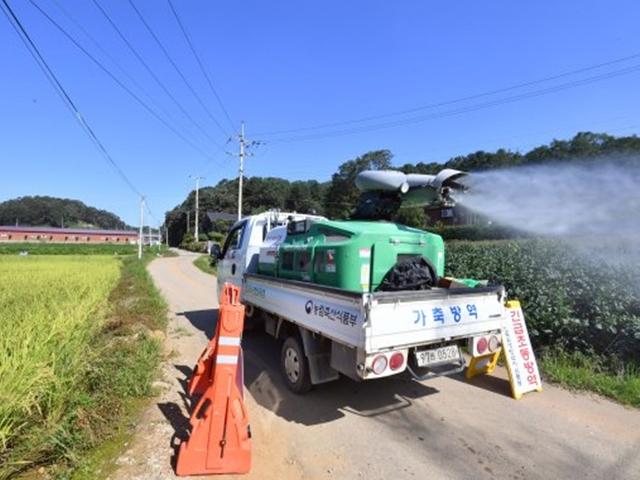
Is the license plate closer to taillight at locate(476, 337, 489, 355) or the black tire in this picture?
taillight at locate(476, 337, 489, 355)

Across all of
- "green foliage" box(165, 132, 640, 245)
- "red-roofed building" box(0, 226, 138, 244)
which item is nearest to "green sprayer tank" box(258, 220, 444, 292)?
"green foliage" box(165, 132, 640, 245)

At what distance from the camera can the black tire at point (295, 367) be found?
495 centimetres

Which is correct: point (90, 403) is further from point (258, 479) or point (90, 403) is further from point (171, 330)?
point (171, 330)

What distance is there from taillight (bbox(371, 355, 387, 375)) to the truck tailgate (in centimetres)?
10

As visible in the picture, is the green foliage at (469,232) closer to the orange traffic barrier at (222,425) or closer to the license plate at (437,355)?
the license plate at (437,355)

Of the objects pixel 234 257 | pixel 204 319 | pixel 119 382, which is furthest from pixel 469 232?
pixel 119 382

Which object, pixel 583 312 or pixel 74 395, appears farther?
pixel 583 312

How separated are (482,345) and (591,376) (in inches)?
74.4

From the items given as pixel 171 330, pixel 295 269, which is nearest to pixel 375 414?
pixel 295 269

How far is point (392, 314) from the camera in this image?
395cm

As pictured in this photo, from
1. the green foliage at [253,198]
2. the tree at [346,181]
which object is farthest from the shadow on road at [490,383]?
the green foliage at [253,198]

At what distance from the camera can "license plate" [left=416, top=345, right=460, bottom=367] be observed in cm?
Result: 423

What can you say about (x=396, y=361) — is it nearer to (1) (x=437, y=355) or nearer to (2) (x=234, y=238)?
(1) (x=437, y=355)

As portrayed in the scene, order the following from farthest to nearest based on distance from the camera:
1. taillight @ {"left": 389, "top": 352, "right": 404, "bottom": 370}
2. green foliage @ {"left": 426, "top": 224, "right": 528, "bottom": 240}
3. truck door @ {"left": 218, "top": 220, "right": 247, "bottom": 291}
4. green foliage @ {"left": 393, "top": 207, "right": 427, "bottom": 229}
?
green foliage @ {"left": 393, "top": 207, "right": 427, "bottom": 229} < green foliage @ {"left": 426, "top": 224, "right": 528, "bottom": 240} < truck door @ {"left": 218, "top": 220, "right": 247, "bottom": 291} < taillight @ {"left": 389, "top": 352, "right": 404, "bottom": 370}
